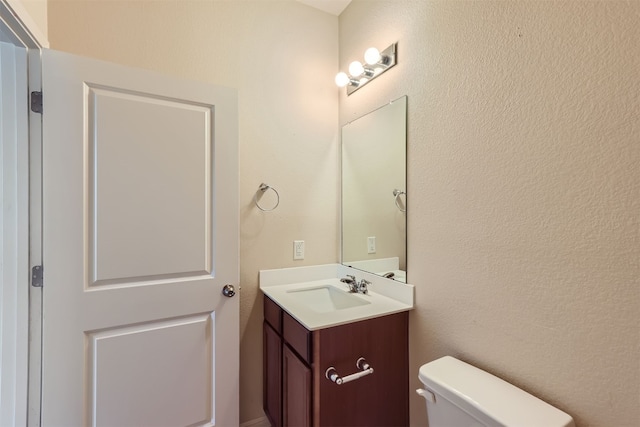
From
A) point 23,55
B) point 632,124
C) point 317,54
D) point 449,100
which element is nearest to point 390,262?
point 449,100

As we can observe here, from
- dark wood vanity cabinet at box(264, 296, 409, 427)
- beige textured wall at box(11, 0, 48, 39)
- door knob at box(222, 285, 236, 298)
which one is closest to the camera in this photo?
beige textured wall at box(11, 0, 48, 39)

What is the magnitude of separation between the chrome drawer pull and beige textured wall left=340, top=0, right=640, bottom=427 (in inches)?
11.4

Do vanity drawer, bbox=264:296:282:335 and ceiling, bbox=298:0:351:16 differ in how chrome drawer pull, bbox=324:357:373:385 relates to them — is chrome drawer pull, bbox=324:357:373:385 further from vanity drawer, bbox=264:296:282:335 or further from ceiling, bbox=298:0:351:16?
ceiling, bbox=298:0:351:16

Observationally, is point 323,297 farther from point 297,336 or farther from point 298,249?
point 297,336

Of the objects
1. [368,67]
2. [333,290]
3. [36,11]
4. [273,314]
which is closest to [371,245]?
[333,290]

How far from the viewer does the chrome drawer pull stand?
1.15m

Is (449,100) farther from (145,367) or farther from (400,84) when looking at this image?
(145,367)

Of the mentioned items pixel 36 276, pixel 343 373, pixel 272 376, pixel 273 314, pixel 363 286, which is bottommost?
pixel 272 376

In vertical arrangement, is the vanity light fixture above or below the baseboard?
above

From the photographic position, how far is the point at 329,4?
74.2 inches

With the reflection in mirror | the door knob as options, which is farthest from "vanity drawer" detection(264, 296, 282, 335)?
the reflection in mirror

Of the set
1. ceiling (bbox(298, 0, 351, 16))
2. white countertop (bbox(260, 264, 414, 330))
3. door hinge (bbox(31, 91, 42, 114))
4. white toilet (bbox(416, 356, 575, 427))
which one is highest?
ceiling (bbox(298, 0, 351, 16))

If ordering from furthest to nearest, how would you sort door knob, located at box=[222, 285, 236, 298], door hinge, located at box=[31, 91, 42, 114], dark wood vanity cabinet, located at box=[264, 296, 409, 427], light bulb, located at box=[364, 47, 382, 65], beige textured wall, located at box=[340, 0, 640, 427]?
light bulb, located at box=[364, 47, 382, 65], door knob, located at box=[222, 285, 236, 298], dark wood vanity cabinet, located at box=[264, 296, 409, 427], door hinge, located at box=[31, 91, 42, 114], beige textured wall, located at box=[340, 0, 640, 427]

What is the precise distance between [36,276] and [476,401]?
1628 millimetres
